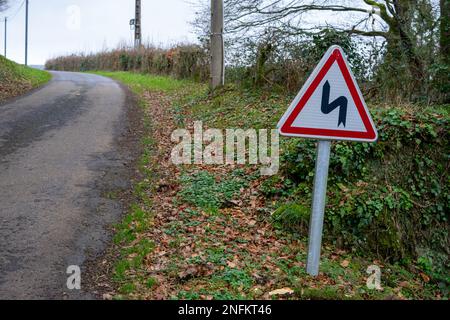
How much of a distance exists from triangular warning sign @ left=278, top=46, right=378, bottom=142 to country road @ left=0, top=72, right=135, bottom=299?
105 inches

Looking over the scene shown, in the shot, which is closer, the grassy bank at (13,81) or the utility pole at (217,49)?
the utility pole at (217,49)

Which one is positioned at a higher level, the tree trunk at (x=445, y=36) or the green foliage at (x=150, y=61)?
the green foliage at (x=150, y=61)

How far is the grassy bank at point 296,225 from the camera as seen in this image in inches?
189

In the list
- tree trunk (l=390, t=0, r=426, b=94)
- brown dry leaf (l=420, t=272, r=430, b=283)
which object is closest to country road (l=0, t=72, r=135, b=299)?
brown dry leaf (l=420, t=272, r=430, b=283)

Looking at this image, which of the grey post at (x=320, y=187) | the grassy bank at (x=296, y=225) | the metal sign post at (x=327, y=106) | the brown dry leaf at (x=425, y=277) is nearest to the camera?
the metal sign post at (x=327, y=106)

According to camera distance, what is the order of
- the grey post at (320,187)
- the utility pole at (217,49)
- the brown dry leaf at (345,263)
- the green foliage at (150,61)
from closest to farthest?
the grey post at (320,187) → the brown dry leaf at (345,263) → the utility pole at (217,49) → the green foliage at (150,61)

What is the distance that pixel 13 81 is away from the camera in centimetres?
1928

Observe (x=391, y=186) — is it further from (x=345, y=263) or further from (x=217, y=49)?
(x=217, y=49)

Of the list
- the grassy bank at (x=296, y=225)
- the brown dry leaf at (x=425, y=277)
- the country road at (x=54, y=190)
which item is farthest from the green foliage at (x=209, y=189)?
the brown dry leaf at (x=425, y=277)

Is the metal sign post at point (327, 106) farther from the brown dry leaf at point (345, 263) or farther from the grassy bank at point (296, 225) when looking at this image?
the brown dry leaf at point (345, 263)

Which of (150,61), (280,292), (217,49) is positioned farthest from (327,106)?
(150,61)
